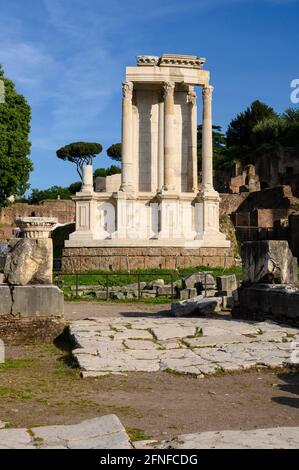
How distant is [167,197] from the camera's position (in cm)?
2142

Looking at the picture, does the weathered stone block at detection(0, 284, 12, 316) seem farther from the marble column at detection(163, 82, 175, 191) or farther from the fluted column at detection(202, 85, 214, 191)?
the fluted column at detection(202, 85, 214, 191)

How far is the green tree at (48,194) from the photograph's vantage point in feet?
214

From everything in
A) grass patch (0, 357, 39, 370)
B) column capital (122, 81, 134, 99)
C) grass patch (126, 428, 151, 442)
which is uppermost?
column capital (122, 81, 134, 99)

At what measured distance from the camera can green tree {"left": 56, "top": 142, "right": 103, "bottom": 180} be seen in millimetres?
73688

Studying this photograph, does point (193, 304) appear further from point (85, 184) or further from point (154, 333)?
point (85, 184)

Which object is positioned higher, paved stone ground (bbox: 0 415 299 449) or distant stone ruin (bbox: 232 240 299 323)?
distant stone ruin (bbox: 232 240 299 323)

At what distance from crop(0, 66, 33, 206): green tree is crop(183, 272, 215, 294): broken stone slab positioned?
18.4m

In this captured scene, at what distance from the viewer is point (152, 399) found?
16.8 ft

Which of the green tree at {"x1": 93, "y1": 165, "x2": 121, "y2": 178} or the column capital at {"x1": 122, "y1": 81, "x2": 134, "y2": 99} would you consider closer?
the column capital at {"x1": 122, "y1": 81, "x2": 134, "y2": 99}

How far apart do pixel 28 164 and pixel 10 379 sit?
2829cm

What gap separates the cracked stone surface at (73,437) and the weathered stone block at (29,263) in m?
4.92

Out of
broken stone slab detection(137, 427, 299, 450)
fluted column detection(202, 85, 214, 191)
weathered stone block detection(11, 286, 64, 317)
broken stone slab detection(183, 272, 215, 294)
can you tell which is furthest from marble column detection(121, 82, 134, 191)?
broken stone slab detection(137, 427, 299, 450)

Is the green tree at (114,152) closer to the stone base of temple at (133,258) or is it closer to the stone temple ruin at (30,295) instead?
the stone base of temple at (133,258)

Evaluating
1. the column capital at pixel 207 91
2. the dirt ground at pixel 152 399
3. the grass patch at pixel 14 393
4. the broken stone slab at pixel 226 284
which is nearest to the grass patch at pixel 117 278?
the broken stone slab at pixel 226 284
